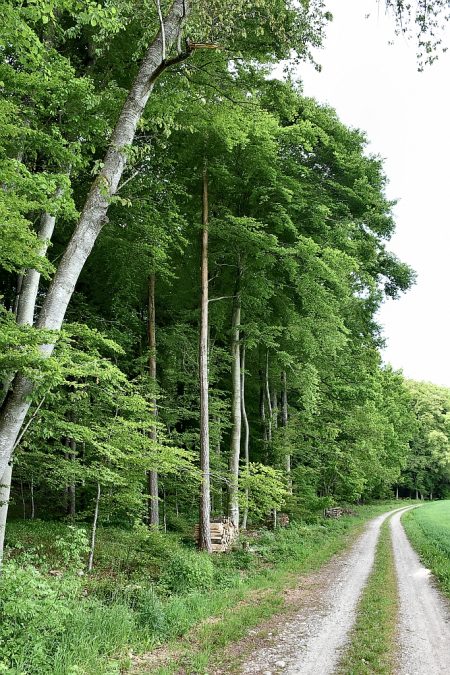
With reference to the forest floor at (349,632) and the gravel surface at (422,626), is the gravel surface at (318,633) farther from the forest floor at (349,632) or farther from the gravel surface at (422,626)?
the gravel surface at (422,626)

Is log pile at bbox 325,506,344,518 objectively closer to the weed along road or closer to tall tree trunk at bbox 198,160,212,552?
the weed along road

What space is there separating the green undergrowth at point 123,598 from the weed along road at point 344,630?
618 millimetres

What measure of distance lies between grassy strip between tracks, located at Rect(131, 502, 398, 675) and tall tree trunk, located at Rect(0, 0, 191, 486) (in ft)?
9.80

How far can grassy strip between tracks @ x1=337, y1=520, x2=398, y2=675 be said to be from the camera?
217 inches

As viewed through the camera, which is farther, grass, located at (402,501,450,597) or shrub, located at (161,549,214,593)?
grass, located at (402,501,450,597)

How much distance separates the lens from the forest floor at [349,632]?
558cm

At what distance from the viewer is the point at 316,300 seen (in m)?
14.4

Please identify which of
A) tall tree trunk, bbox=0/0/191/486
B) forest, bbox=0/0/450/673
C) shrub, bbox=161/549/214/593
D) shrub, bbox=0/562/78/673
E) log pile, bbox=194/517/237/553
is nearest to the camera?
shrub, bbox=0/562/78/673

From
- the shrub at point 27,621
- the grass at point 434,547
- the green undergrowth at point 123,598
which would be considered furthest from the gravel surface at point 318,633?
the shrub at point 27,621

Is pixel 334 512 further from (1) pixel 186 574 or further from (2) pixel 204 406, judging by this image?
(1) pixel 186 574

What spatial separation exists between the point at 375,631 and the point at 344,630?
1.43 ft

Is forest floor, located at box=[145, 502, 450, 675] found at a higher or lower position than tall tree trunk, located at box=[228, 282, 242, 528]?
lower

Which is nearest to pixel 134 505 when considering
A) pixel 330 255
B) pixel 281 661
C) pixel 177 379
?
pixel 281 661

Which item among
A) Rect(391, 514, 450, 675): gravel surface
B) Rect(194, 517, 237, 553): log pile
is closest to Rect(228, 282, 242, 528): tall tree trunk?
Rect(194, 517, 237, 553): log pile
